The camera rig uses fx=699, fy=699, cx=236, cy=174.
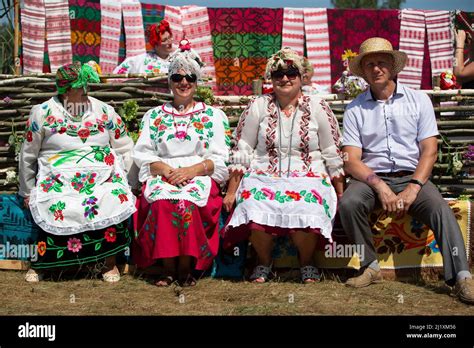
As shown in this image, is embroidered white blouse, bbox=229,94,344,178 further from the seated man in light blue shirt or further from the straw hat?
the straw hat

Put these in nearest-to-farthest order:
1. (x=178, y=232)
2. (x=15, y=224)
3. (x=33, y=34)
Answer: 1. (x=178, y=232)
2. (x=15, y=224)
3. (x=33, y=34)

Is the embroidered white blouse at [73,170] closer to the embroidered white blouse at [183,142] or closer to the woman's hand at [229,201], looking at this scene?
the embroidered white blouse at [183,142]

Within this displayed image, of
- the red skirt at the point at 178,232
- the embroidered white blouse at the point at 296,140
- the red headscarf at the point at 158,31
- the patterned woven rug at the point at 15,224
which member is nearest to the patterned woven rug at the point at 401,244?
the embroidered white blouse at the point at 296,140

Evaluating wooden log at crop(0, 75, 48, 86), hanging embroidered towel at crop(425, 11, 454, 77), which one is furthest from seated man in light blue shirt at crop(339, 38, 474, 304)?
hanging embroidered towel at crop(425, 11, 454, 77)

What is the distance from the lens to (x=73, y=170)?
18.0ft

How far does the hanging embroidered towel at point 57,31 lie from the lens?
9672 mm

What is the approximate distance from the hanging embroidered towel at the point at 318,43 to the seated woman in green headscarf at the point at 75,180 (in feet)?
17.6

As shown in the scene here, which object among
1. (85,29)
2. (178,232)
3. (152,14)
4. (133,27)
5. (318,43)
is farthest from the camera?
(318,43)

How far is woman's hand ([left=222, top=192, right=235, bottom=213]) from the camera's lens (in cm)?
549

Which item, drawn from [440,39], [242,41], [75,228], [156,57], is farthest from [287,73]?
[440,39]

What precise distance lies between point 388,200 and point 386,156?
0.42 metres

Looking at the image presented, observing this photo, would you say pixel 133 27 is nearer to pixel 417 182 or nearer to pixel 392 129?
pixel 392 129

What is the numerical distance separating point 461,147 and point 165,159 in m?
2.53
